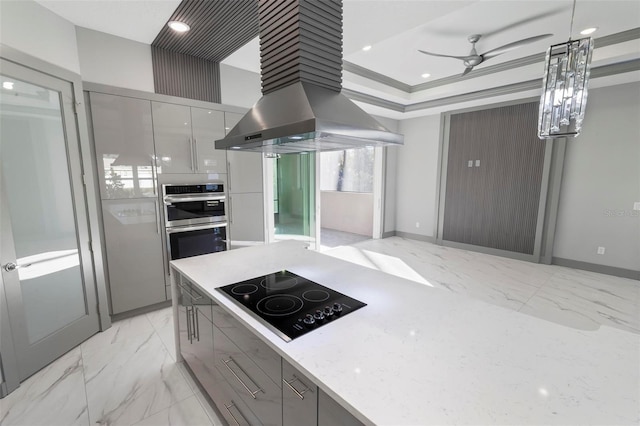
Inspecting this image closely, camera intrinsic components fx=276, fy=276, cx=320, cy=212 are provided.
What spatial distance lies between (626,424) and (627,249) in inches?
194

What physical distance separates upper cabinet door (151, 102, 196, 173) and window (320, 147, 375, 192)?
4429mm

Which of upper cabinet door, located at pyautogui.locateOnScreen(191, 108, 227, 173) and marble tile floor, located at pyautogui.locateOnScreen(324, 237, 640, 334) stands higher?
upper cabinet door, located at pyautogui.locateOnScreen(191, 108, 227, 173)

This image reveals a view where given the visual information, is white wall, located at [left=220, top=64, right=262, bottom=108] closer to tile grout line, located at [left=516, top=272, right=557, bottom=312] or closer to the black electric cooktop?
the black electric cooktop

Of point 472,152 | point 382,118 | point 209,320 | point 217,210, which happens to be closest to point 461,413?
point 209,320

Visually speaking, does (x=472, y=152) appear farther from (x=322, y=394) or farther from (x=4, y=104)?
(x=4, y=104)

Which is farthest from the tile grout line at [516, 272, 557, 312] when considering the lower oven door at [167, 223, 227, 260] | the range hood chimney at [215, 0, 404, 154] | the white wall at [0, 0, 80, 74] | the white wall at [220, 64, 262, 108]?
the white wall at [0, 0, 80, 74]

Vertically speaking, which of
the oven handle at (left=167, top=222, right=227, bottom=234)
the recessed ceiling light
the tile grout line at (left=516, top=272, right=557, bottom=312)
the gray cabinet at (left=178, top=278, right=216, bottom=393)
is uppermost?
the recessed ceiling light

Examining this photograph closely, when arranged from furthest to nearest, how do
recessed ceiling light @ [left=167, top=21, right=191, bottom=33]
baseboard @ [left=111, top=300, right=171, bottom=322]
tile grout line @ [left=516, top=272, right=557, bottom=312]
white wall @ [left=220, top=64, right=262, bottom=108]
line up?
white wall @ [left=220, top=64, right=262, bottom=108] < tile grout line @ [left=516, top=272, right=557, bottom=312] < baseboard @ [left=111, top=300, right=171, bottom=322] < recessed ceiling light @ [left=167, top=21, right=191, bottom=33]

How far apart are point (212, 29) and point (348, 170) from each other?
5.52m

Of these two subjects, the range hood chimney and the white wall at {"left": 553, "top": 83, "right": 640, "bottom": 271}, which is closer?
the range hood chimney

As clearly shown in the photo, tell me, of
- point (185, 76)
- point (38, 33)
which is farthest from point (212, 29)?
point (38, 33)

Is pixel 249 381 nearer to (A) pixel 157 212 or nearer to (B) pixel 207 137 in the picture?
(A) pixel 157 212

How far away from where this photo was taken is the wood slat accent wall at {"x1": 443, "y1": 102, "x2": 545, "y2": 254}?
4.71m

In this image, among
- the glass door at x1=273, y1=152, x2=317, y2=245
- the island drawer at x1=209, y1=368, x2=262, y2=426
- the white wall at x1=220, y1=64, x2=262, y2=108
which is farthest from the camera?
the glass door at x1=273, y1=152, x2=317, y2=245
